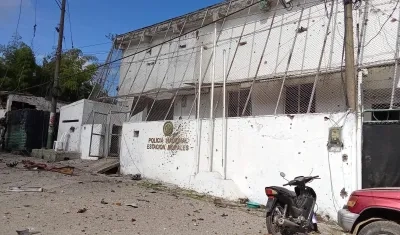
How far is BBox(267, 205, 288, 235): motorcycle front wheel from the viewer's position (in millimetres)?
6164

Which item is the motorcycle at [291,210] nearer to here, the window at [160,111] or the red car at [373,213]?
the red car at [373,213]

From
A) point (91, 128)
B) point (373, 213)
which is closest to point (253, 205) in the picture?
point (373, 213)

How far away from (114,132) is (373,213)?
14.4 metres

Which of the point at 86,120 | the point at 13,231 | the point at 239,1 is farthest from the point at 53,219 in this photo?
the point at 86,120

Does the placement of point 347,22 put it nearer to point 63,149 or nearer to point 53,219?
point 53,219

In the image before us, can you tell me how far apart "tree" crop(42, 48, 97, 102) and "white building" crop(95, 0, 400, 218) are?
16.2 metres

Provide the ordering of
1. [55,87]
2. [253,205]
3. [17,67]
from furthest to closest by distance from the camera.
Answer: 1. [17,67]
2. [55,87]
3. [253,205]

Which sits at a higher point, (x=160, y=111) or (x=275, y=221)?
(x=160, y=111)

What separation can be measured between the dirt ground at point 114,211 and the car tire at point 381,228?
222cm

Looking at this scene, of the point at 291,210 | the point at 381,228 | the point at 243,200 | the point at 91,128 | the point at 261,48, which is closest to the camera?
the point at 381,228

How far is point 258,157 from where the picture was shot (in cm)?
1041

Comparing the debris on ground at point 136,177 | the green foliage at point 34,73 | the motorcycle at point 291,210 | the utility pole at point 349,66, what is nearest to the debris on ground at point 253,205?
the utility pole at point 349,66

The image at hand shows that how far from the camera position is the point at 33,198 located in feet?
28.5

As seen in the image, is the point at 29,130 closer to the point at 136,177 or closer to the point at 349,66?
the point at 136,177
